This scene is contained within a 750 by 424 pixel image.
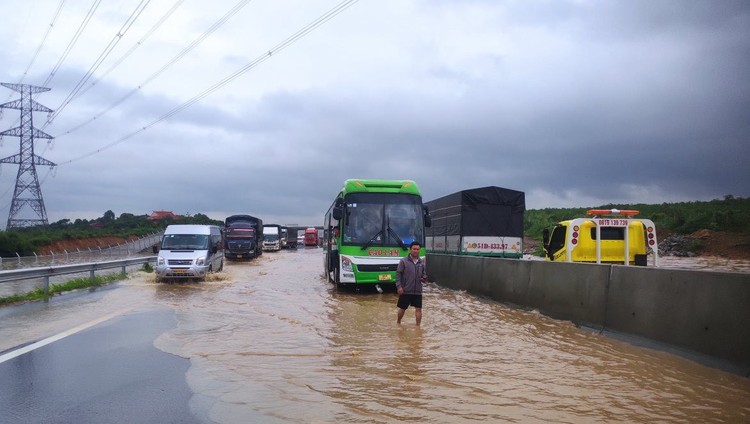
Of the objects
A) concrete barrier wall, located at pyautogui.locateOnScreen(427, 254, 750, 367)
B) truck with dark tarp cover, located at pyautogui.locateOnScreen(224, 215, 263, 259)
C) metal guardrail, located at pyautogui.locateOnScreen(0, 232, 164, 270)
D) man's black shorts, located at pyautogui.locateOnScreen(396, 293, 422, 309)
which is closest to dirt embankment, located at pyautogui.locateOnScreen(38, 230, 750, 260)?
metal guardrail, located at pyautogui.locateOnScreen(0, 232, 164, 270)

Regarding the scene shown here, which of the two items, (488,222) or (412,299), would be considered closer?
(412,299)

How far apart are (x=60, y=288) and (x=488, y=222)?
15.5 metres

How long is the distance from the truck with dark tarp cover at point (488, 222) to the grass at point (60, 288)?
13.5 meters

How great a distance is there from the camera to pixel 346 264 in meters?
18.0

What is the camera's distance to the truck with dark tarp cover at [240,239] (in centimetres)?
4538

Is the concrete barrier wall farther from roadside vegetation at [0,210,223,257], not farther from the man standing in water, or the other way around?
roadside vegetation at [0,210,223,257]

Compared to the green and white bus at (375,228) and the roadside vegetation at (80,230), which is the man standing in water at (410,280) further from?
the roadside vegetation at (80,230)

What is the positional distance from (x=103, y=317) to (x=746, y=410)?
11.4 metres

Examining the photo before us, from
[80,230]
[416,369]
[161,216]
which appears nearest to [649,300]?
[416,369]

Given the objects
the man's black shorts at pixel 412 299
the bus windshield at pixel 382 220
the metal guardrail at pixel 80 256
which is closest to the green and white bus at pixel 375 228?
the bus windshield at pixel 382 220

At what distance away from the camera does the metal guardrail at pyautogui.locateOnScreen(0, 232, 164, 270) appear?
28984 mm

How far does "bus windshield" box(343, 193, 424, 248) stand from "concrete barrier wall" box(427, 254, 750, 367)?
4.56 m

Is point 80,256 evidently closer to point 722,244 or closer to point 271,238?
point 271,238

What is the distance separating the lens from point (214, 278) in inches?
939
